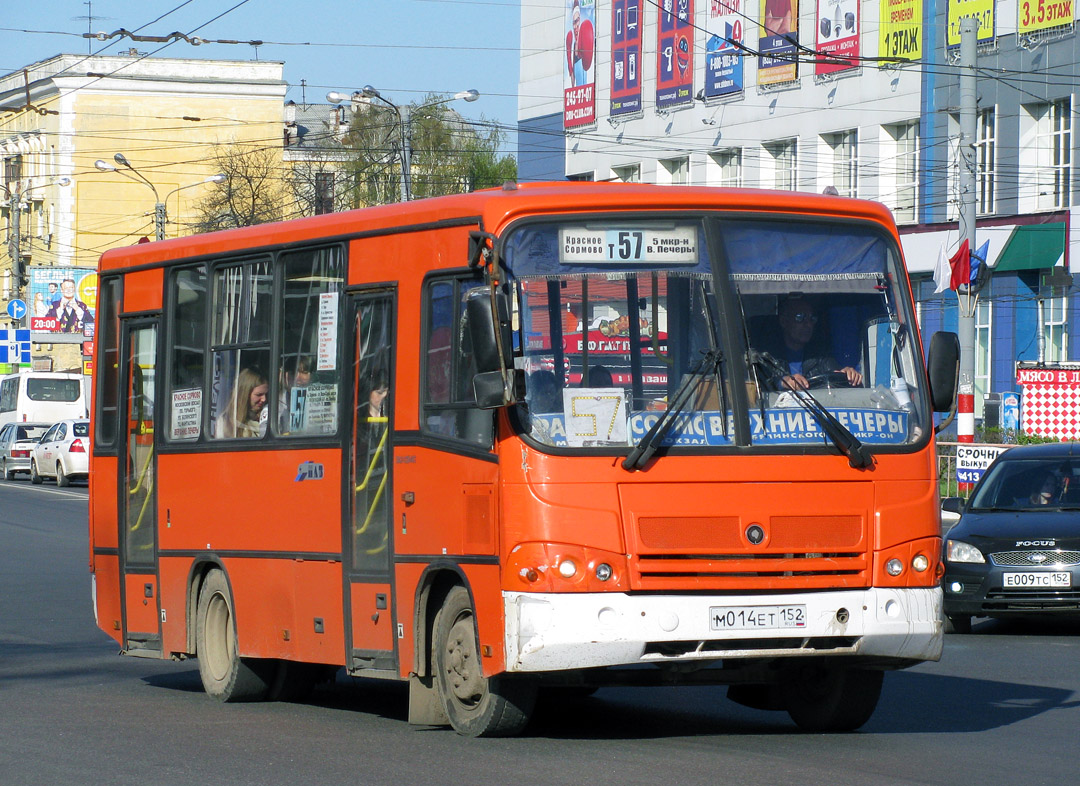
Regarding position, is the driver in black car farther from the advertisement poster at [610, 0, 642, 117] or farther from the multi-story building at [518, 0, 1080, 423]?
the advertisement poster at [610, 0, 642, 117]

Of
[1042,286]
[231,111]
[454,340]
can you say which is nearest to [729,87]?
[1042,286]

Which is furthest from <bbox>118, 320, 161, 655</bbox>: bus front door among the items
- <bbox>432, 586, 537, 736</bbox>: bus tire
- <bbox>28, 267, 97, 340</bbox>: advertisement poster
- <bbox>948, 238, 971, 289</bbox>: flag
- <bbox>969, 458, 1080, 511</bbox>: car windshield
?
<bbox>28, 267, 97, 340</bbox>: advertisement poster

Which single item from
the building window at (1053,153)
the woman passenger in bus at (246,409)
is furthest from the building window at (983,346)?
the woman passenger in bus at (246,409)

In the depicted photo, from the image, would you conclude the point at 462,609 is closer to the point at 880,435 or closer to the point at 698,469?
the point at 698,469

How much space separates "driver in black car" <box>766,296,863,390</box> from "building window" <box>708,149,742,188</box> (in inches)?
1788

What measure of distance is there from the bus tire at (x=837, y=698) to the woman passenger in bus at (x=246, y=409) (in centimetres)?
345

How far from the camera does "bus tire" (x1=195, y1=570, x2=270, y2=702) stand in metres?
11.6

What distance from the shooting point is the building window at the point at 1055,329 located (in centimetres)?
4281

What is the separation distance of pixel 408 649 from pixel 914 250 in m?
39.4

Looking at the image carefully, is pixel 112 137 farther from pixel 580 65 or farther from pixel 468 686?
pixel 468 686

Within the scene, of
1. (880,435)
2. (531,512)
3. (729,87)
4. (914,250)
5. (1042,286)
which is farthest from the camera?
(729,87)

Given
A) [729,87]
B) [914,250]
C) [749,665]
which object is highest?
[729,87]

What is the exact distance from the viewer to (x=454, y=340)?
30.7 feet

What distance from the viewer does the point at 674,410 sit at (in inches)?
345
